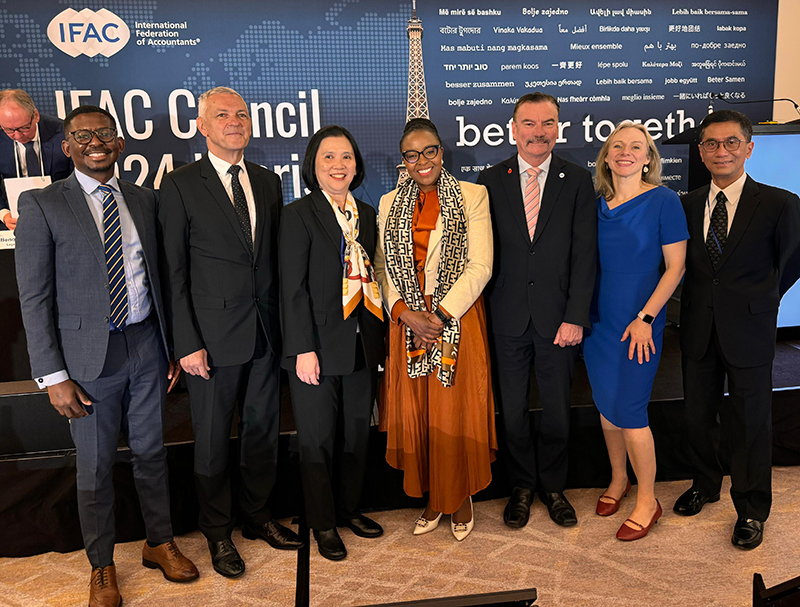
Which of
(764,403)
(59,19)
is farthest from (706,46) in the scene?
(59,19)

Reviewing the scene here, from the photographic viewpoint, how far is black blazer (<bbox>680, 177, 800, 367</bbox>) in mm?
2615

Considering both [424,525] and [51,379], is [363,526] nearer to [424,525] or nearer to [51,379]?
[424,525]

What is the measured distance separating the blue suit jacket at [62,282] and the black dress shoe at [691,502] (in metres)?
2.72

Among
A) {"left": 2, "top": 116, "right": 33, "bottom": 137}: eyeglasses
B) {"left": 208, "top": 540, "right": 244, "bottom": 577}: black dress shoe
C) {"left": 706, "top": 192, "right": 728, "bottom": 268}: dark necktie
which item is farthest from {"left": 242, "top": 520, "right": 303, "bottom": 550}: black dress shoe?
{"left": 2, "top": 116, "right": 33, "bottom": 137}: eyeglasses

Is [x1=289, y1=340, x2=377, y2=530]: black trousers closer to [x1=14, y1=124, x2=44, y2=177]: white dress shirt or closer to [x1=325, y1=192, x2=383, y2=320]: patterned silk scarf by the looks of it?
[x1=325, y1=192, x2=383, y2=320]: patterned silk scarf

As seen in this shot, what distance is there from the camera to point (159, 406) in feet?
8.25

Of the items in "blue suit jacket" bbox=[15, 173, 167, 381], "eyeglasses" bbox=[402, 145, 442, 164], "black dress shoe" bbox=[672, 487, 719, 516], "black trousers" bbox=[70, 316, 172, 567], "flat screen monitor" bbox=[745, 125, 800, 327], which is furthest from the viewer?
"flat screen monitor" bbox=[745, 125, 800, 327]

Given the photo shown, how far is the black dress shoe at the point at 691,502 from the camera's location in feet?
9.93

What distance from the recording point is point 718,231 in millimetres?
2707

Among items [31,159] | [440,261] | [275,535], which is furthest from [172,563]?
[31,159]

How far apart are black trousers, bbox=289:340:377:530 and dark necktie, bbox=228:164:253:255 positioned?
609 millimetres

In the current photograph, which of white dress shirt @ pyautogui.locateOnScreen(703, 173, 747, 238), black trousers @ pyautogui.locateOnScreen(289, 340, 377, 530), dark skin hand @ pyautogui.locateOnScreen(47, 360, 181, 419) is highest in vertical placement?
white dress shirt @ pyautogui.locateOnScreen(703, 173, 747, 238)

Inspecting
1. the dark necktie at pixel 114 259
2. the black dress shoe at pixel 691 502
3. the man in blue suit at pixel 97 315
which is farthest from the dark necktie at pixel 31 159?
the black dress shoe at pixel 691 502

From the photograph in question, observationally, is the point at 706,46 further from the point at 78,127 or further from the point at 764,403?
the point at 78,127
